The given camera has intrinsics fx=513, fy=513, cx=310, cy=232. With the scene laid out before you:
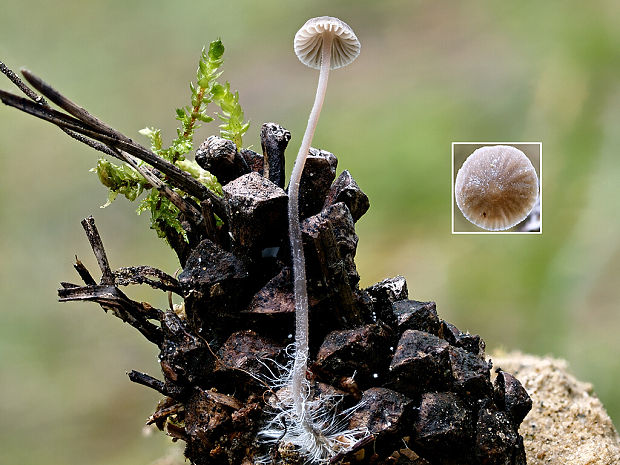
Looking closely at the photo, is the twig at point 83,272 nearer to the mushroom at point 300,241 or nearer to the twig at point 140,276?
the twig at point 140,276

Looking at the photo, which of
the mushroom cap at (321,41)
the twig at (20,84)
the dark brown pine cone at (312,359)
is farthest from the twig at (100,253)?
the mushroom cap at (321,41)

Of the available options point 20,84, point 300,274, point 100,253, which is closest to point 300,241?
point 300,274

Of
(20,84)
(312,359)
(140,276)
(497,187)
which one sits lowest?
(312,359)

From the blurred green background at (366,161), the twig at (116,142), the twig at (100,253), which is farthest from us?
the blurred green background at (366,161)

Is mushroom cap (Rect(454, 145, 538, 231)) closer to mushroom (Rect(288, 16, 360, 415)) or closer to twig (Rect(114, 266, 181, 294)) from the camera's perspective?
mushroom (Rect(288, 16, 360, 415))

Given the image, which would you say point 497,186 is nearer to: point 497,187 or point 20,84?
point 497,187

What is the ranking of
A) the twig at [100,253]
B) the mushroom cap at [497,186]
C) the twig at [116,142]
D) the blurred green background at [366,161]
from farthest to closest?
the blurred green background at [366,161], the mushroom cap at [497,186], the twig at [100,253], the twig at [116,142]

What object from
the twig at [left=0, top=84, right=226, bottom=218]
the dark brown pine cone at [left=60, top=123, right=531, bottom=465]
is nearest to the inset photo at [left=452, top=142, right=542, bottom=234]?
the dark brown pine cone at [left=60, top=123, right=531, bottom=465]
